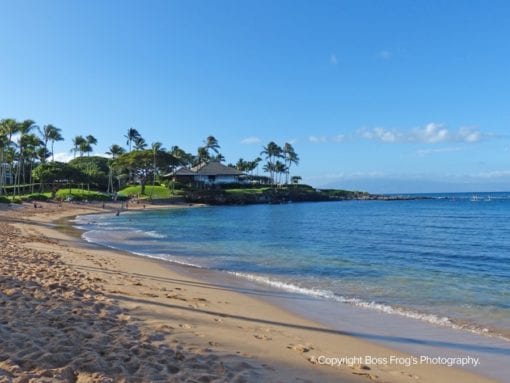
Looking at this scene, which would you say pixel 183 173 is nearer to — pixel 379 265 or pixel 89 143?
pixel 89 143

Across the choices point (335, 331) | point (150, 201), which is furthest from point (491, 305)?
point (150, 201)

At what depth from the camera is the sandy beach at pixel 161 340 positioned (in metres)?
5.48

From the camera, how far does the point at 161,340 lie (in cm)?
700

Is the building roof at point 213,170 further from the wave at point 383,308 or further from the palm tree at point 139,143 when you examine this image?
the wave at point 383,308

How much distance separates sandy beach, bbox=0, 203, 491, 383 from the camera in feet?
18.0

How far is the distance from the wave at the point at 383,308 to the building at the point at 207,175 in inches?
3664

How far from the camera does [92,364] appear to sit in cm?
541

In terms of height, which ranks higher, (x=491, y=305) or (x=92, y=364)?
(x=92, y=364)

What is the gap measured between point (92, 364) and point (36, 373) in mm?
646

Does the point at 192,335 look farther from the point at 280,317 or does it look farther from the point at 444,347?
the point at 444,347

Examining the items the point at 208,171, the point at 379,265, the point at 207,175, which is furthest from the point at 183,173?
the point at 379,265

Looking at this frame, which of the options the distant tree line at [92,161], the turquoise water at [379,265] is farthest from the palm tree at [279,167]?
the turquoise water at [379,265]

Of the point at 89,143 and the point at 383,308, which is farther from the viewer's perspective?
the point at 89,143

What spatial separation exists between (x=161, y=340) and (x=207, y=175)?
103162mm
